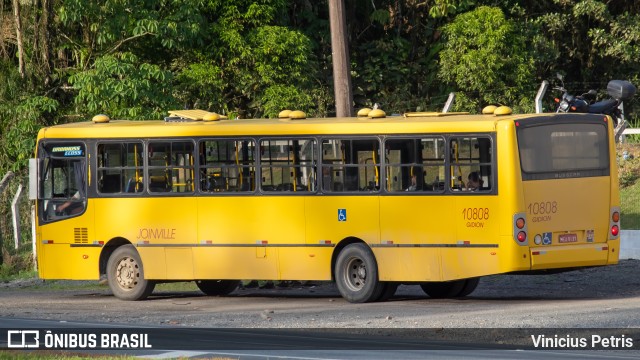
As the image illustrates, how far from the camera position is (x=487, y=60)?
126 ft

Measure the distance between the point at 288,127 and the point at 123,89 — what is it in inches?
419

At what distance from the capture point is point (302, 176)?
22797 mm

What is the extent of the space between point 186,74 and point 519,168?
53.5ft

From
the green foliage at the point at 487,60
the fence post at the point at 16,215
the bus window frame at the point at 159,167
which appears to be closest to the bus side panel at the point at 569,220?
the bus window frame at the point at 159,167

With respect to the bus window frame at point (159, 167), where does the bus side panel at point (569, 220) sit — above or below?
below

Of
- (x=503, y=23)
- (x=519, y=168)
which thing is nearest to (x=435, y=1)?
(x=503, y=23)

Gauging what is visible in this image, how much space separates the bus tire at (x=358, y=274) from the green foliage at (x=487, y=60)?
1668 centimetres

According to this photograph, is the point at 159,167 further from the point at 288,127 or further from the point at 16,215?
the point at 16,215

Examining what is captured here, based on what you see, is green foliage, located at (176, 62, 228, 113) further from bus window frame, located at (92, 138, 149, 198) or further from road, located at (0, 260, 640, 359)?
bus window frame, located at (92, 138, 149, 198)

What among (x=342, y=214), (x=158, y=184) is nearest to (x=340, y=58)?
(x=158, y=184)

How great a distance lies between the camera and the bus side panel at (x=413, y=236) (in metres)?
21.5

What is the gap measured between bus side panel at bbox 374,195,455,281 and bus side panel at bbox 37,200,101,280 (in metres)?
5.23

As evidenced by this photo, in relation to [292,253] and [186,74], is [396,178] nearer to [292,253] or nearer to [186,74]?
[292,253]

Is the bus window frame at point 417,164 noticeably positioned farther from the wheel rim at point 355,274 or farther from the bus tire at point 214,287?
the bus tire at point 214,287
